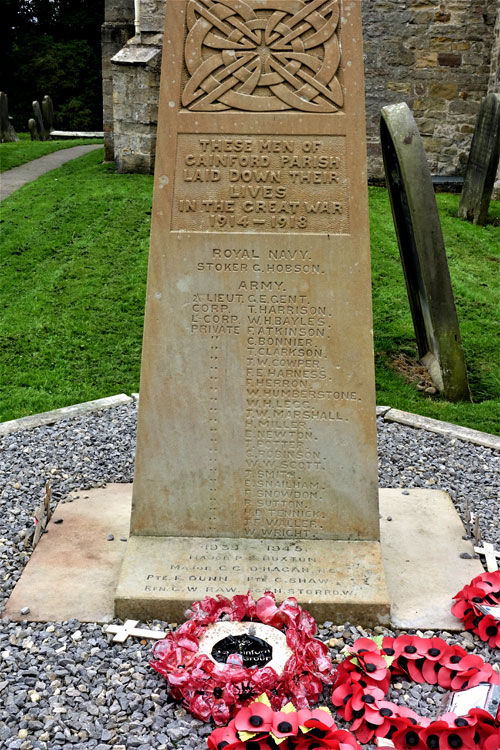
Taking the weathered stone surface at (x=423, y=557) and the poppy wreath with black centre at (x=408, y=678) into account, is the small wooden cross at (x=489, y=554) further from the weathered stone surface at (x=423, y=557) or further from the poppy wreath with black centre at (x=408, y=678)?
the poppy wreath with black centre at (x=408, y=678)

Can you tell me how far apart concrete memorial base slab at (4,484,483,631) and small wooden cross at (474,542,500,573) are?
51 mm

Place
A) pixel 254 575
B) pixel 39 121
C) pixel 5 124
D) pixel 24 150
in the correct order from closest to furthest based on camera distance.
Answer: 1. pixel 254 575
2. pixel 24 150
3. pixel 5 124
4. pixel 39 121

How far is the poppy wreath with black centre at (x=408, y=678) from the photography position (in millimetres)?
2580

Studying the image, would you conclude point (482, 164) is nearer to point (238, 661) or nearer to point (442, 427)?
point (442, 427)

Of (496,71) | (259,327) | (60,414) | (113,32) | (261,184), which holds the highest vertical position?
(261,184)

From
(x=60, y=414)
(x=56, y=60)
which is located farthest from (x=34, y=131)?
(x=60, y=414)

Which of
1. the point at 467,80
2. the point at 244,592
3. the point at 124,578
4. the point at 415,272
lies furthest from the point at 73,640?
the point at 467,80

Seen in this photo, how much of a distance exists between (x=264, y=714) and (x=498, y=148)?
29.3 ft

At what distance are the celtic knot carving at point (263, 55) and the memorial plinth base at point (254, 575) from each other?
1.90m

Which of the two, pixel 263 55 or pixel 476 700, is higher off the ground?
pixel 263 55

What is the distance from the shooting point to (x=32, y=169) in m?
15.9

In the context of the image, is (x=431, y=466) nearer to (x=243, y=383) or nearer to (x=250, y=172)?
(x=243, y=383)

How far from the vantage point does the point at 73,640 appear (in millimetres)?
3170

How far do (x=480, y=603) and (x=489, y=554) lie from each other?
1.88 ft
